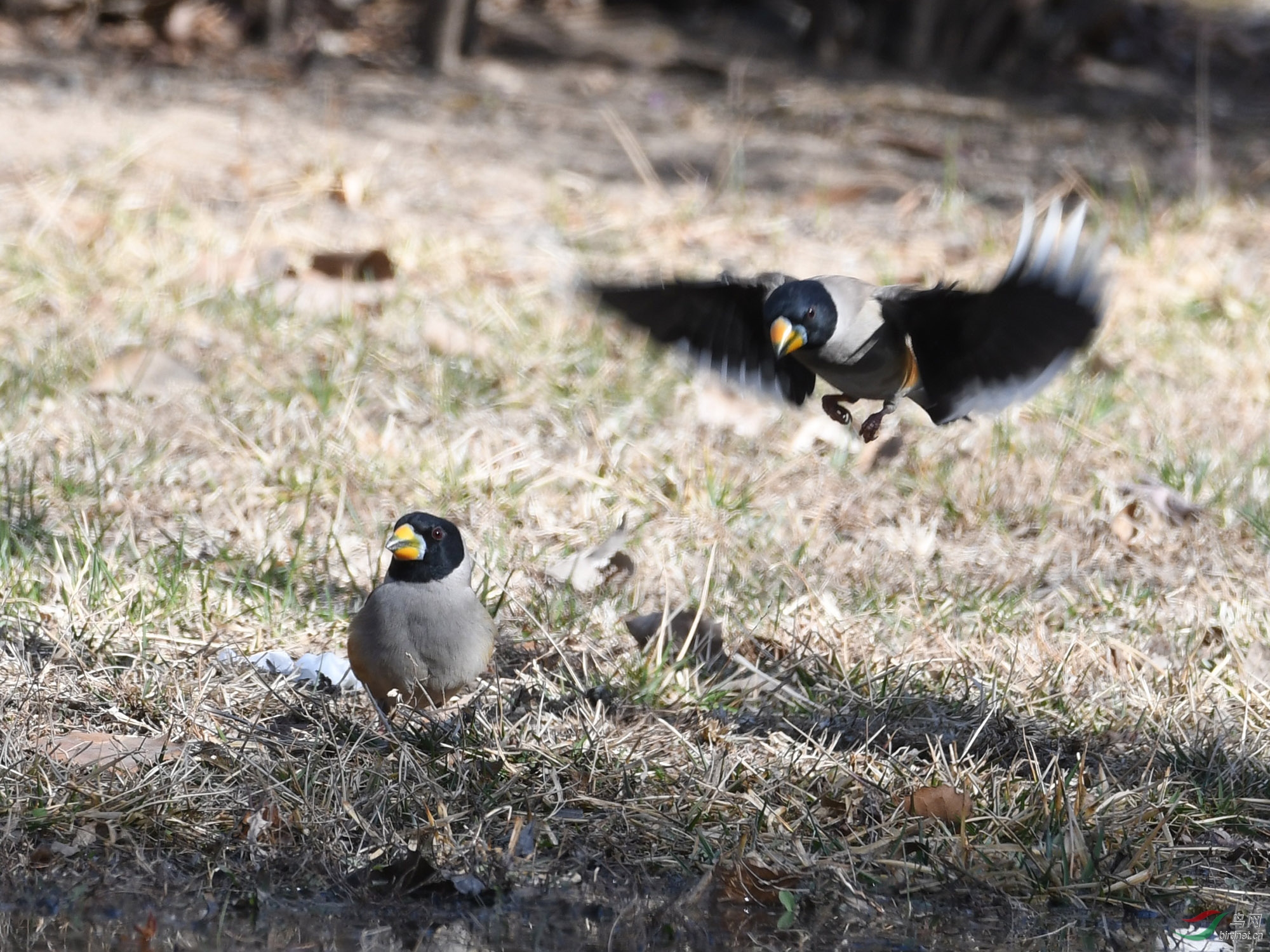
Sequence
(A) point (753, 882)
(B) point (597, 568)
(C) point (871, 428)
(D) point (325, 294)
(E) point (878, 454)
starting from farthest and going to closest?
(D) point (325, 294)
(E) point (878, 454)
(B) point (597, 568)
(C) point (871, 428)
(A) point (753, 882)

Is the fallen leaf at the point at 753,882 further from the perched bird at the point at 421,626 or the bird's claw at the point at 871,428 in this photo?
the bird's claw at the point at 871,428

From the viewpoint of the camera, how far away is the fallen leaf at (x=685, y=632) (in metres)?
4.34

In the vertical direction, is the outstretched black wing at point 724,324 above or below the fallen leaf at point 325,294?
above

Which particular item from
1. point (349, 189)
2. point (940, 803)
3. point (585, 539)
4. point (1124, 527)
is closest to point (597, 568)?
point (585, 539)

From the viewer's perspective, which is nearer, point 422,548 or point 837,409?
point 422,548

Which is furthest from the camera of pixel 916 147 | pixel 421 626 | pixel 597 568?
pixel 916 147

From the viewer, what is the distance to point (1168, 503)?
5215 mm

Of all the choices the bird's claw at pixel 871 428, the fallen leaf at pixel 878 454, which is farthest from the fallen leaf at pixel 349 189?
the bird's claw at pixel 871 428

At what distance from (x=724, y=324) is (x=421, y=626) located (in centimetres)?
114

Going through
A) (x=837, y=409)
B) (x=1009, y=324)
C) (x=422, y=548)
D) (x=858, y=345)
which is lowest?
(x=422, y=548)

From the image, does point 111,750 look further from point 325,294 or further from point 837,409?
point 325,294

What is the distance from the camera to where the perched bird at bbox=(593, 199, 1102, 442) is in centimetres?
340

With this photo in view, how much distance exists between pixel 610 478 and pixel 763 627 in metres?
0.95

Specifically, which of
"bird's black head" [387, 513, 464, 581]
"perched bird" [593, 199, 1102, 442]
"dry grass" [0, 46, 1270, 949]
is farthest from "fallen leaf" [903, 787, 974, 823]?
"bird's black head" [387, 513, 464, 581]
